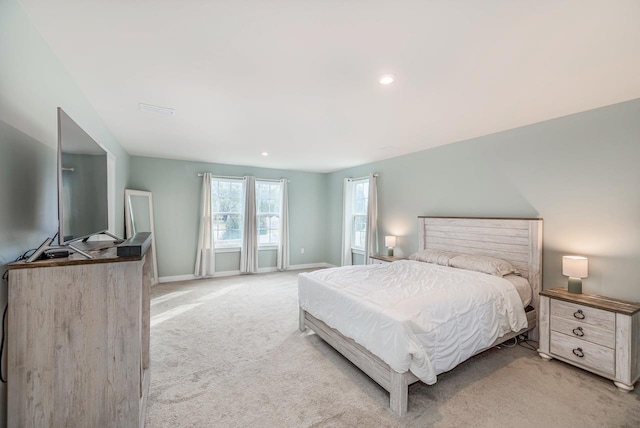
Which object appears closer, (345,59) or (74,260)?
(74,260)

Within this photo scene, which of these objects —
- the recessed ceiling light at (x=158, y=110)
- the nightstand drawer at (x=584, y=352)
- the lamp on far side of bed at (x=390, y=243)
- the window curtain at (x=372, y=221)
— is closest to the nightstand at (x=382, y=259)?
the lamp on far side of bed at (x=390, y=243)

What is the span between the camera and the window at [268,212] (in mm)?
6367

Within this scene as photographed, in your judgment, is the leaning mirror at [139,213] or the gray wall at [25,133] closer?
the gray wall at [25,133]

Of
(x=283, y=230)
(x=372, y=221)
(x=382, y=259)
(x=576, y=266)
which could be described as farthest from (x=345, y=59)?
(x=283, y=230)

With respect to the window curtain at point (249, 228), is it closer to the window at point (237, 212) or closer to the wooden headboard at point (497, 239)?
the window at point (237, 212)

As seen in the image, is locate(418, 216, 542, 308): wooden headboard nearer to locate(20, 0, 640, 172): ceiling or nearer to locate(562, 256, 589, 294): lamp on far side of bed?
locate(562, 256, 589, 294): lamp on far side of bed

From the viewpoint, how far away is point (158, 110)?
111 inches

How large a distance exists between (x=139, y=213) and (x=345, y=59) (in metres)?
4.75

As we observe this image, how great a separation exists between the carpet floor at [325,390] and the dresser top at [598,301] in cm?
63

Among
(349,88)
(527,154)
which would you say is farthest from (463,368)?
(349,88)

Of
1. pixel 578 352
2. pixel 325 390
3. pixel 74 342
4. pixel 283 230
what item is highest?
pixel 283 230

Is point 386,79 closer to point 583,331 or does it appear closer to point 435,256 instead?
point 435,256

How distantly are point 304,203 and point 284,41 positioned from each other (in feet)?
17.2

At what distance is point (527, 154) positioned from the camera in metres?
3.20
